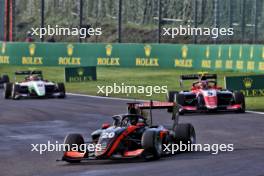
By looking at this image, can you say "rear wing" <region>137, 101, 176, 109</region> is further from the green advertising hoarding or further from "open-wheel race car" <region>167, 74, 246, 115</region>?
the green advertising hoarding

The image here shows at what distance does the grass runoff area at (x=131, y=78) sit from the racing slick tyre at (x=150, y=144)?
14287mm

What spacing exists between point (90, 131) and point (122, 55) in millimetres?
28075

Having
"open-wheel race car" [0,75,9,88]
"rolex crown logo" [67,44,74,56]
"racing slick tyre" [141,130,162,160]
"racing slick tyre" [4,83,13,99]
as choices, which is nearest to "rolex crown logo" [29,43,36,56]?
"rolex crown logo" [67,44,74,56]

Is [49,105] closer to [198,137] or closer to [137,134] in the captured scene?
[198,137]

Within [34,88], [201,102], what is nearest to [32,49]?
[34,88]

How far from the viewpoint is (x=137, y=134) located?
1681 cm

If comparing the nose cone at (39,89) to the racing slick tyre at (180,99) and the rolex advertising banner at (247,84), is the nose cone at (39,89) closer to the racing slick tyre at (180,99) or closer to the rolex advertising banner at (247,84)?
the rolex advertising banner at (247,84)

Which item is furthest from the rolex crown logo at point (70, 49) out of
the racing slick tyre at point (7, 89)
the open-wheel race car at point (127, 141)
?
the open-wheel race car at point (127, 141)

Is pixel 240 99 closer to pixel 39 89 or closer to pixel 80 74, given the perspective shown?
pixel 39 89

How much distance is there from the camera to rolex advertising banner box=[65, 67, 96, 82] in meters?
42.9

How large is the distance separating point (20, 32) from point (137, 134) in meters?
54.9

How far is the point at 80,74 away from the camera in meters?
43.3

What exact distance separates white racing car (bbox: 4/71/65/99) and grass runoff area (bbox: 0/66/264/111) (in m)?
2.60

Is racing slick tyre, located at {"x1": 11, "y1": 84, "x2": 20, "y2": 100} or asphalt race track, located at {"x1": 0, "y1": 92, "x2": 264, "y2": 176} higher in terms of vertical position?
racing slick tyre, located at {"x1": 11, "y1": 84, "x2": 20, "y2": 100}
